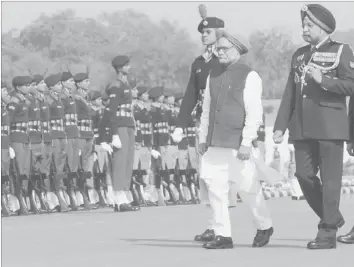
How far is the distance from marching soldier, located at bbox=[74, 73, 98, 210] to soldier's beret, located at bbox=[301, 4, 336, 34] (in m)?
8.76

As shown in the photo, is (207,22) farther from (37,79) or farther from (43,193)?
(43,193)

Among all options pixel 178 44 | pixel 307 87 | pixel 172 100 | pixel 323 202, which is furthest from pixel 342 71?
pixel 178 44

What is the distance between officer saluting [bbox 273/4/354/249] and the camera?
1158 centimetres

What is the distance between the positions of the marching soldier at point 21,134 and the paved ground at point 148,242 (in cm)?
93

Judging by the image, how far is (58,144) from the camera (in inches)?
771

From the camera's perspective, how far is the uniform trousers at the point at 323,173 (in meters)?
11.6

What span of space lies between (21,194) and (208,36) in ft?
21.5

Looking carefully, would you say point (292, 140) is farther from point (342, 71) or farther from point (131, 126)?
point (131, 126)

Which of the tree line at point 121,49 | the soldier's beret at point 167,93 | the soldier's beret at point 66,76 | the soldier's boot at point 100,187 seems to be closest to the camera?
the soldier's beret at point 66,76

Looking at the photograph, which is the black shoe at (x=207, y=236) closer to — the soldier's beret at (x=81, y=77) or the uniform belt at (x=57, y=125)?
the uniform belt at (x=57, y=125)

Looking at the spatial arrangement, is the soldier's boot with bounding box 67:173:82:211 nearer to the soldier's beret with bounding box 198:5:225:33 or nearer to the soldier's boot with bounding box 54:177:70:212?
the soldier's boot with bounding box 54:177:70:212

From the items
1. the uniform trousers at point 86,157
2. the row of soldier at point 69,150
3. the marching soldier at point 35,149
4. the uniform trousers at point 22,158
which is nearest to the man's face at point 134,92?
the row of soldier at point 69,150

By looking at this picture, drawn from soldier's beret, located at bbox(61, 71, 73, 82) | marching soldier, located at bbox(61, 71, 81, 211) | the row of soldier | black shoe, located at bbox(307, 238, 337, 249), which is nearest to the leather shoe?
black shoe, located at bbox(307, 238, 337, 249)

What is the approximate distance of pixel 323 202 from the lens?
1168 cm
